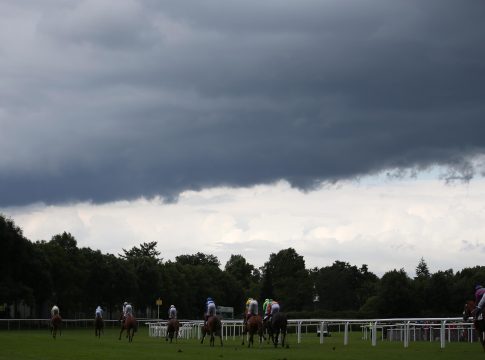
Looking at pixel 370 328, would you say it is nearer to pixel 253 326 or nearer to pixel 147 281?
pixel 253 326

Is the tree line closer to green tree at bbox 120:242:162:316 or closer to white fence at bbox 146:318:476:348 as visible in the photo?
green tree at bbox 120:242:162:316

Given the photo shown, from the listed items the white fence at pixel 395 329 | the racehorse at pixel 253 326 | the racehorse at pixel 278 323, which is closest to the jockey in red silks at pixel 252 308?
the racehorse at pixel 253 326

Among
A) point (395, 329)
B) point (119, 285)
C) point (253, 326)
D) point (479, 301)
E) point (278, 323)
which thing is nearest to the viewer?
point (479, 301)

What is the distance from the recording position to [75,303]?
374 feet

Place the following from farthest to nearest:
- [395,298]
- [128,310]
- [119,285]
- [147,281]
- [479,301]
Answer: [147,281] → [119,285] → [395,298] → [128,310] → [479,301]

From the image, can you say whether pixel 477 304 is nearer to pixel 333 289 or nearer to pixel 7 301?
pixel 7 301

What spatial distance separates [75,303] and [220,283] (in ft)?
192

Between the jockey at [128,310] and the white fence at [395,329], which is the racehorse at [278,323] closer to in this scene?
the white fence at [395,329]

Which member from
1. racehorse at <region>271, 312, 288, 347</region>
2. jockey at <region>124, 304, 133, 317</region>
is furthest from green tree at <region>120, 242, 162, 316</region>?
racehorse at <region>271, 312, 288, 347</region>

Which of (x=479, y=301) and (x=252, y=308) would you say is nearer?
(x=479, y=301)

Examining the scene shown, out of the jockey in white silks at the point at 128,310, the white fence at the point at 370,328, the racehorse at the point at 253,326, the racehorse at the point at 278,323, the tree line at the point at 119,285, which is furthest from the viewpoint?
the tree line at the point at 119,285

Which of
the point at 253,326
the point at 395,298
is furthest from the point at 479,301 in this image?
the point at 395,298

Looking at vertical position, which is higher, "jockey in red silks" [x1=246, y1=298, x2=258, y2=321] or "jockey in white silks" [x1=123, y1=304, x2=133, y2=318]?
"jockey in red silks" [x1=246, y1=298, x2=258, y2=321]

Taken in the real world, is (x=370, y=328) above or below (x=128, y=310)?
below
